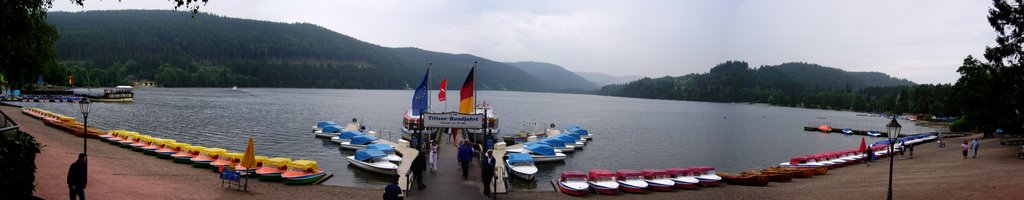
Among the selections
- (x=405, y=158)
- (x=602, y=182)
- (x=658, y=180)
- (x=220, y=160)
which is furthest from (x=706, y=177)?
(x=220, y=160)

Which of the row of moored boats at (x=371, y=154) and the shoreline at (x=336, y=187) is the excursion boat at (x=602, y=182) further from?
the row of moored boats at (x=371, y=154)

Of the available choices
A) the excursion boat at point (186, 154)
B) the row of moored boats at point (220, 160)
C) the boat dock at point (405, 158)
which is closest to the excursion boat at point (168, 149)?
the row of moored boats at point (220, 160)

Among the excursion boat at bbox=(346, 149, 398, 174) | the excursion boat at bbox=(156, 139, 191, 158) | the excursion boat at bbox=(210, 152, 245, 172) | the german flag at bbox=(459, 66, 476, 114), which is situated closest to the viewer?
the excursion boat at bbox=(210, 152, 245, 172)

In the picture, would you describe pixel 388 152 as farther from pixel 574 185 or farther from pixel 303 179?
pixel 574 185

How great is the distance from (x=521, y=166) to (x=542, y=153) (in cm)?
879

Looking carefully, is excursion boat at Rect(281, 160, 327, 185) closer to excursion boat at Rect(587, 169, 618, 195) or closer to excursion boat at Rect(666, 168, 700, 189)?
excursion boat at Rect(587, 169, 618, 195)

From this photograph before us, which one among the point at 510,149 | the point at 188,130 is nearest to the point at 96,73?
the point at 188,130

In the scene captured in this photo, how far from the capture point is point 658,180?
1083 inches

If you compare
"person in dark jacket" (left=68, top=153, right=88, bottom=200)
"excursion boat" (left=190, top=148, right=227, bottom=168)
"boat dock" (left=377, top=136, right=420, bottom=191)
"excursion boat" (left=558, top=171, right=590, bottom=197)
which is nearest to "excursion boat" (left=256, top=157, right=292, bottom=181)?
"excursion boat" (left=190, top=148, right=227, bottom=168)

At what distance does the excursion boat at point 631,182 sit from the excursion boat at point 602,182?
0.32 m

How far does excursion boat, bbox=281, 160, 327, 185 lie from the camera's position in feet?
81.7

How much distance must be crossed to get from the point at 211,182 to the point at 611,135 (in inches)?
2118

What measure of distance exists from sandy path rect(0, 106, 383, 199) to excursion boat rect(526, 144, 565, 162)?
55.0 ft

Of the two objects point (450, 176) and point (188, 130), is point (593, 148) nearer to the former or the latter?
point (450, 176)
